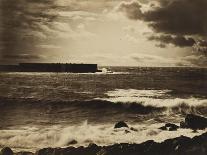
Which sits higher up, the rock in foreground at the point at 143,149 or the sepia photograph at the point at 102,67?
the sepia photograph at the point at 102,67

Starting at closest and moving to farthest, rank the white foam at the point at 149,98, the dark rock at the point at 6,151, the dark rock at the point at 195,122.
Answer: the dark rock at the point at 6,151
the dark rock at the point at 195,122
the white foam at the point at 149,98

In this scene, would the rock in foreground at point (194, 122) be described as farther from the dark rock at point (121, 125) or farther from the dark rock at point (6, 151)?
the dark rock at point (6, 151)

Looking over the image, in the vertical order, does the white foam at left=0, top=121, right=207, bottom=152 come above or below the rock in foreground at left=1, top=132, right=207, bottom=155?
above

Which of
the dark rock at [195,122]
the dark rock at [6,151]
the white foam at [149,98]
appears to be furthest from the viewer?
the white foam at [149,98]

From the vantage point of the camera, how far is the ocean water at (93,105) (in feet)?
9.71

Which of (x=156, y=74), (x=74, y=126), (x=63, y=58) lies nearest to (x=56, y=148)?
(x=74, y=126)

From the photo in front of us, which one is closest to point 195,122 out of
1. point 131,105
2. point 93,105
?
point 131,105

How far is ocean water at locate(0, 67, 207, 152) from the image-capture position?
2.96 m

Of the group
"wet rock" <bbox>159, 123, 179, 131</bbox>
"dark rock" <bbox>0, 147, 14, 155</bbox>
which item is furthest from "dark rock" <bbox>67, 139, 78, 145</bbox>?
"wet rock" <bbox>159, 123, 179, 131</bbox>

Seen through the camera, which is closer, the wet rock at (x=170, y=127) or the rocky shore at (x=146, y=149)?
the rocky shore at (x=146, y=149)

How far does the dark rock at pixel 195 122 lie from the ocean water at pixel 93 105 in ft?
0.14

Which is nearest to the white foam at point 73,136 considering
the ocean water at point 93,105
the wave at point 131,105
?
the ocean water at point 93,105

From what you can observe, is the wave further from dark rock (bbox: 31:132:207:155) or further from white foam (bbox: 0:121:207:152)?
dark rock (bbox: 31:132:207:155)

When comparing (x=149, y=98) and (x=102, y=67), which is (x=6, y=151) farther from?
(x=149, y=98)
